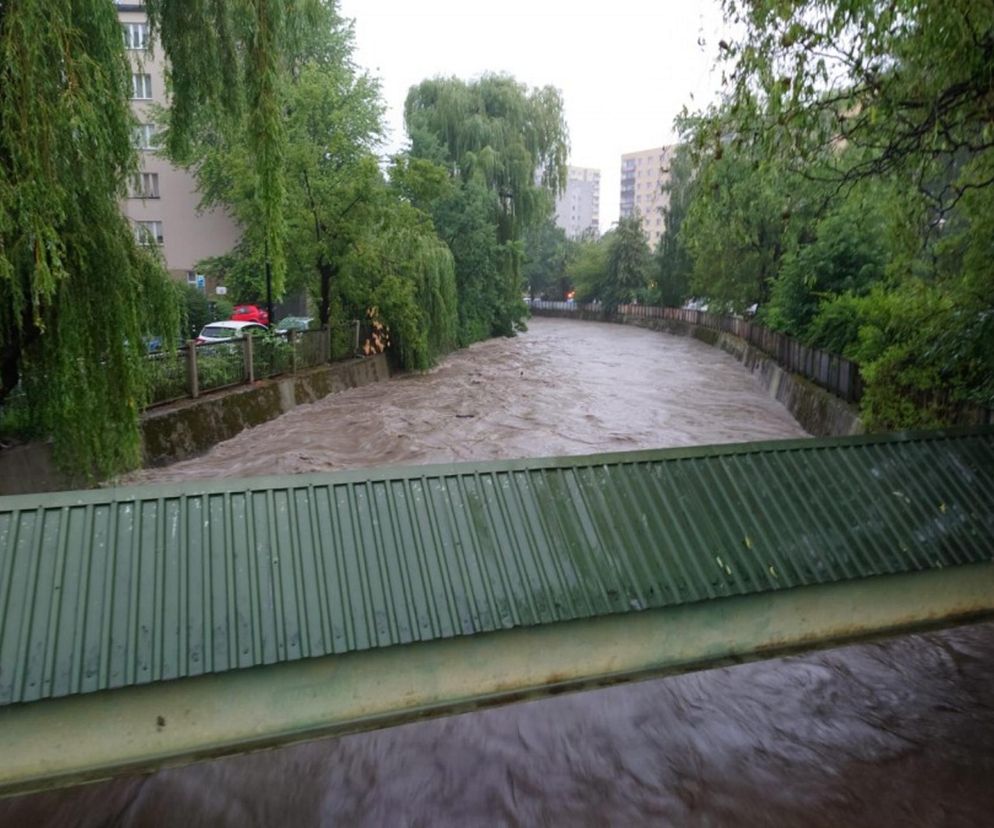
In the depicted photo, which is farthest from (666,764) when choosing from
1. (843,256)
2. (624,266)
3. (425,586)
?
(624,266)

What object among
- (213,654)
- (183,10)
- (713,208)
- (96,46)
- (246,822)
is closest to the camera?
(213,654)

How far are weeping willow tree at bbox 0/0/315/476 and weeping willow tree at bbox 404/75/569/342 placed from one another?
2278 centimetres

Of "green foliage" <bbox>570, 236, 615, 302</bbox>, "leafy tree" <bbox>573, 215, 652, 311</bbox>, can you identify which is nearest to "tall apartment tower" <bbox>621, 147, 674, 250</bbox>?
"green foliage" <bbox>570, 236, 615, 302</bbox>

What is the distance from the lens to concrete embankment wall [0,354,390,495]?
921cm

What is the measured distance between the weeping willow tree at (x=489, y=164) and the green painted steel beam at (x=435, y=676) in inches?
1064

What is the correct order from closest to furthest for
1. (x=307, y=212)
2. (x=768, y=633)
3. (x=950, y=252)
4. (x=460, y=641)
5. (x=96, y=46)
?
(x=460, y=641) < (x=768, y=633) < (x=96, y=46) < (x=950, y=252) < (x=307, y=212)

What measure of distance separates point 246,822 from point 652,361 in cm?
2949

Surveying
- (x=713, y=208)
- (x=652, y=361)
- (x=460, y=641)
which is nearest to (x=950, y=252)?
(x=713, y=208)

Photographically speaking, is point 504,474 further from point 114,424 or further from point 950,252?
point 950,252

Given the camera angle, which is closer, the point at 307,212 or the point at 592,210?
the point at 307,212

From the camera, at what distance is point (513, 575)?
4.59 m

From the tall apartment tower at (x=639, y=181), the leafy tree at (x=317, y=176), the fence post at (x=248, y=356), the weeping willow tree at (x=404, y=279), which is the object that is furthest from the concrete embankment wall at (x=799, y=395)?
the tall apartment tower at (x=639, y=181)

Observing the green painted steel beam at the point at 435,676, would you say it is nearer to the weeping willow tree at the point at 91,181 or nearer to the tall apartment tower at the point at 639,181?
the weeping willow tree at the point at 91,181

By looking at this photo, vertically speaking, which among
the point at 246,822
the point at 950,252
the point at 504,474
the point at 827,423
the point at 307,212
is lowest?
the point at 246,822
